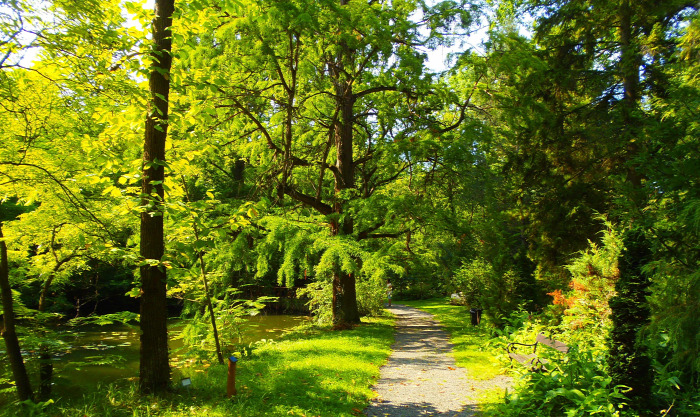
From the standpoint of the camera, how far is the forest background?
13.1ft

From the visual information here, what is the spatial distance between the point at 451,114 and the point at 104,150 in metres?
10.7

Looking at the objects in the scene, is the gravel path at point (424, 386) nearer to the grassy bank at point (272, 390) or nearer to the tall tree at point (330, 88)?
the grassy bank at point (272, 390)

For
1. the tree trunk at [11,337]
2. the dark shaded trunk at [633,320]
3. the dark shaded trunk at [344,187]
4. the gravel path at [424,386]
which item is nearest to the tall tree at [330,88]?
the dark shaded trunk at [344,187]

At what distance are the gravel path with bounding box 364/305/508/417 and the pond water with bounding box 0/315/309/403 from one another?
3542 mm

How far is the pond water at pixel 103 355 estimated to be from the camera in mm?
5258

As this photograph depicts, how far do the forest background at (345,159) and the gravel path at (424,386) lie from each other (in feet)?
6.57

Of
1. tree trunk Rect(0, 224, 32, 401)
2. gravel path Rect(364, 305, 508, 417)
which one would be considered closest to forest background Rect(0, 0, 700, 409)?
tree trunk Rect(0, 224, 32, 401)

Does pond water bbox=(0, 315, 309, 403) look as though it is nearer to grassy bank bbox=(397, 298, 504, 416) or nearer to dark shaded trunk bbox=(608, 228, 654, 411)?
grassy bank bbox=(397, 298, 504, 416)

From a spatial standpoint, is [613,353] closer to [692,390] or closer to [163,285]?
[692,390]

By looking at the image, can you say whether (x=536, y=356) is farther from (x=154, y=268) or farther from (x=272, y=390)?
(x=154, y=268)

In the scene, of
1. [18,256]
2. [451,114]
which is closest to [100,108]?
[18,256]

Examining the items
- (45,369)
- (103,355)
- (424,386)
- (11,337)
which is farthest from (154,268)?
(424,386)

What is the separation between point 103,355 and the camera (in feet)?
18.0

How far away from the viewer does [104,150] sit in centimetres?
400
